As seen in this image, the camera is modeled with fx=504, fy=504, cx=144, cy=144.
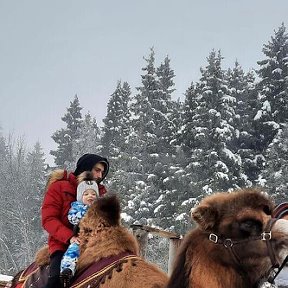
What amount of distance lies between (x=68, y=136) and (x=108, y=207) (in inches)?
1863

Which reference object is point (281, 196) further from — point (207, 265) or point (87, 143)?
point (87, 143)

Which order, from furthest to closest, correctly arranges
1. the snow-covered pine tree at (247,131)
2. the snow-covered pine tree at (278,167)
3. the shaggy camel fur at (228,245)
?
1. the snow-covered pine tree at (247,131)
2. the snow-covered pine tree at (278,167)
3. the shaggy camel fur at (228,245)

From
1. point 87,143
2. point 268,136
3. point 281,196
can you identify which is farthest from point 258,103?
point 87,143

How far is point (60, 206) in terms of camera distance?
194 inches

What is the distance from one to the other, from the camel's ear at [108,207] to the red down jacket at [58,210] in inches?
14.4

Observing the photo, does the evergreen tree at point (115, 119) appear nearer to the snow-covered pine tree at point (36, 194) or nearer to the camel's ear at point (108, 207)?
the snow-covered pine tree at point (36, 194)

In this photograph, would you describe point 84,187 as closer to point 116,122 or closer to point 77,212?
point 77,212

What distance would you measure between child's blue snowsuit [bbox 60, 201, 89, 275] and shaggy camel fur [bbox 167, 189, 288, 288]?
1.23m

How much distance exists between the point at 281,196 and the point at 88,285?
18631 mm

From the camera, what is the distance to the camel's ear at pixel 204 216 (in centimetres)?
344

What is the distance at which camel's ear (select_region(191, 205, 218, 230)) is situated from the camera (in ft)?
11.3

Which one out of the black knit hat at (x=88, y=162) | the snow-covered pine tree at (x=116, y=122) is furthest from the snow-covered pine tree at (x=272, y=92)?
the black knit hat at (x=88, y=162)

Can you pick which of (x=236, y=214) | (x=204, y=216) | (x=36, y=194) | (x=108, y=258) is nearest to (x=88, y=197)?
(x=108, y=258)

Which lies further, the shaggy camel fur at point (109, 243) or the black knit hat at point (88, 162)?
the black knit hat at point (88, 162)
